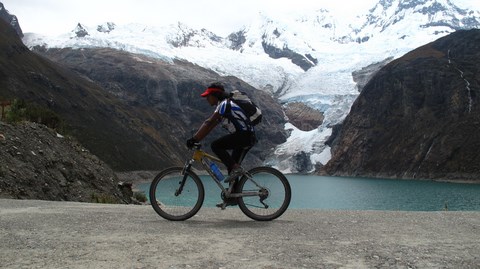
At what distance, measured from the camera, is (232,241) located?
24.1 ft

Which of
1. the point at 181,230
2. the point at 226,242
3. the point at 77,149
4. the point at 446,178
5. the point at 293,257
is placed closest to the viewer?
the point at 293,257

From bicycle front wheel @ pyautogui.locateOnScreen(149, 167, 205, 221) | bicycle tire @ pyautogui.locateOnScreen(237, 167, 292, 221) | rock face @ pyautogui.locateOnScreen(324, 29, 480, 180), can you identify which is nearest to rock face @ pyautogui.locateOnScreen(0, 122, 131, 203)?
bicycle front wheel @ pyautogui.locateOnScreen(149, 167, 205, 221)

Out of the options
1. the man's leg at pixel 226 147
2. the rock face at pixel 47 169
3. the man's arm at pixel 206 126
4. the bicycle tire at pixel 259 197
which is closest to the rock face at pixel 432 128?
the rock face at pixel 47 169

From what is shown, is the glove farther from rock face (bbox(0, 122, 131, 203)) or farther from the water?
the water

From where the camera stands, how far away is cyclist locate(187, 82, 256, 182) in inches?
373

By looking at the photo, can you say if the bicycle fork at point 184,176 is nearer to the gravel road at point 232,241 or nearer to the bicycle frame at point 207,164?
the bicycle frame at point 207,164

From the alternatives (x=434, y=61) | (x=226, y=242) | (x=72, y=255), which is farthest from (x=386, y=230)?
(x=434, y=61)

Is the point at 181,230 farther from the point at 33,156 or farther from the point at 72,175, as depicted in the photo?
the point at 72,175

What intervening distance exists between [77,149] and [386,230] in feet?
70.0

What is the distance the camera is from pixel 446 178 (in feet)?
477

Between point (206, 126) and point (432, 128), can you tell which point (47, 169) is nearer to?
point (206, 126)

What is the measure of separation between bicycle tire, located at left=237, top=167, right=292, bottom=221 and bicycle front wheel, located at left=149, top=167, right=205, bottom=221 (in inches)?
37.4

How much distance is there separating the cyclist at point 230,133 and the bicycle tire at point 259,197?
318 millimetres

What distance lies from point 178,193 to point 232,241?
3280 millimetres
